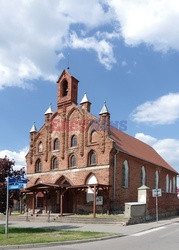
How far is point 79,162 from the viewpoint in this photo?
36.6 meters

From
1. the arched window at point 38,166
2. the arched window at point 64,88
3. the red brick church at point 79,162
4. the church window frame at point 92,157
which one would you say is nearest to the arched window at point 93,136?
the red brick church at point 79,162

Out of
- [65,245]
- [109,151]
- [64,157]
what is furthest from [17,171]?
[64,157]

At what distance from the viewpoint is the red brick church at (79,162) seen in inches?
1340

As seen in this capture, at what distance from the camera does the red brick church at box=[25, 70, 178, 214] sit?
3403cm

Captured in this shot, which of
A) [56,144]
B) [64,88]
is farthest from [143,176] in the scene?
[64,88]

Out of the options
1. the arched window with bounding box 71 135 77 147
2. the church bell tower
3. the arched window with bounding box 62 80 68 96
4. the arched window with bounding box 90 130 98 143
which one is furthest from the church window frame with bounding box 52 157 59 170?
the arched window with bounding box 62 80 68 96

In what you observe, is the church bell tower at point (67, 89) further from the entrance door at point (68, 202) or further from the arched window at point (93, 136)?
the entrance door at point (68, 202)

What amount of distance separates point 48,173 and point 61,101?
834cm

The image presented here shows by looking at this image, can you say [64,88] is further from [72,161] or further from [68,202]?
[68,202]

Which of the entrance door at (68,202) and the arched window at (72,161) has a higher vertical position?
the arched window at (72,161)

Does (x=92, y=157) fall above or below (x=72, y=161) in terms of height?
above

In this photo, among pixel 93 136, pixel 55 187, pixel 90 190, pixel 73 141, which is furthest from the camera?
pixel 73 141

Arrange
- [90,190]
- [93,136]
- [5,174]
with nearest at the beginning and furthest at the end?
[5,174]
[90,190]
[93,136]

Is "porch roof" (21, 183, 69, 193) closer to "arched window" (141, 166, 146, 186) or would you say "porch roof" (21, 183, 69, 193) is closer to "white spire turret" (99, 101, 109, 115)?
"white spire turret" (99, 101, 109, 115)
